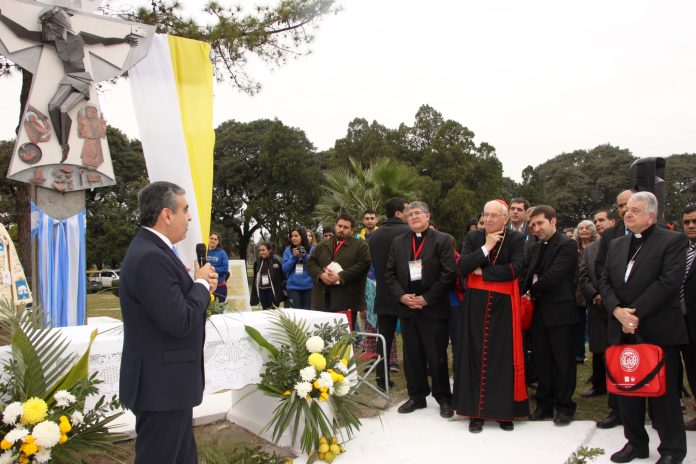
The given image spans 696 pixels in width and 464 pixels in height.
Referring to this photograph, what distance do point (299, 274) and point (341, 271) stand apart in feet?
6.69

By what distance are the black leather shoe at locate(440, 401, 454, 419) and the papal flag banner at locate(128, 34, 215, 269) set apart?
2526 mm

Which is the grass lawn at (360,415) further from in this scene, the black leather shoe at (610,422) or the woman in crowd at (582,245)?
the woman in crowd at (582,245)

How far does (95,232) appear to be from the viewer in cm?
3052

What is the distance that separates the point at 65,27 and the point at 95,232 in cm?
2785

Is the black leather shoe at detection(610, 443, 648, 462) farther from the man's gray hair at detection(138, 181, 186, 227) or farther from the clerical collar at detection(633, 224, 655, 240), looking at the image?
the man's gray hair at detection(138, 181, 186, 227)

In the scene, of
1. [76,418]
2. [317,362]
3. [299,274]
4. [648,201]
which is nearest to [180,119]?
[317,362]

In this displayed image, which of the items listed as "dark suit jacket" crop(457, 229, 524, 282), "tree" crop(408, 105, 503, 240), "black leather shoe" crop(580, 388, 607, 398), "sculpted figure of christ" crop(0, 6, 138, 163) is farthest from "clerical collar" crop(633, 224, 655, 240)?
"tree" crop(408, 105, 503, 240)

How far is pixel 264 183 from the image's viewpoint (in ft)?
118

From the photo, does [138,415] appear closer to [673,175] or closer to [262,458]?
[262,458]

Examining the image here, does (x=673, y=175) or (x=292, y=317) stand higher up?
(x=673, y=175)

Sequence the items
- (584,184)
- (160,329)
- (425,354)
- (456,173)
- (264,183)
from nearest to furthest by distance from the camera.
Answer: (160,329)
(425,354)
(456,173)
(264,183)
(584,184)

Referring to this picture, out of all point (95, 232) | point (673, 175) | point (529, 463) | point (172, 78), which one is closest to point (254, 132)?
point (95, 232)

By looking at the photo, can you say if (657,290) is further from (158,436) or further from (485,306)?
(158,436)

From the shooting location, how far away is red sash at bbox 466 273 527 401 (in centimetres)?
459
